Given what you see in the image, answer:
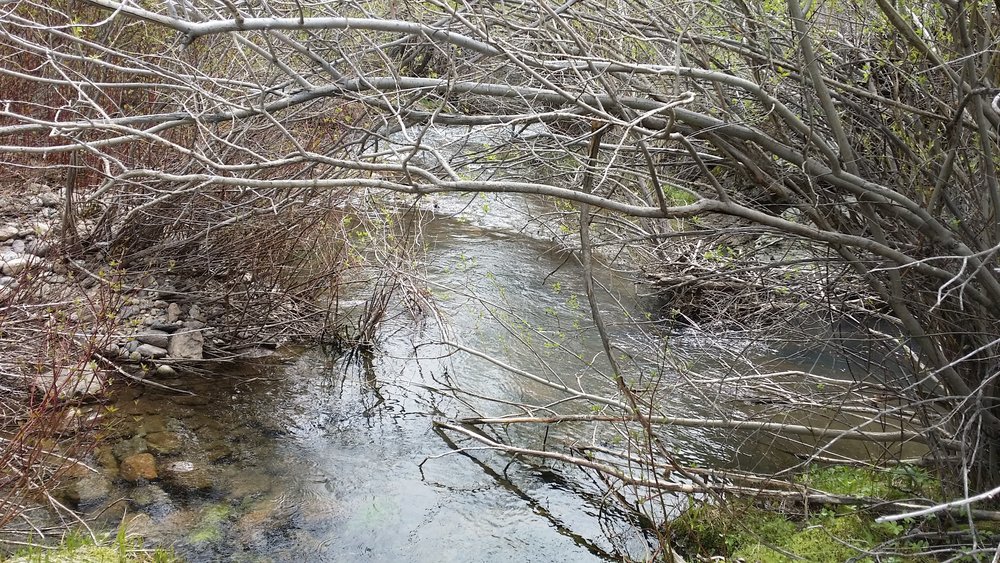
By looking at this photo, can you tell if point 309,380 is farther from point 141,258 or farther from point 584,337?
point 584,337

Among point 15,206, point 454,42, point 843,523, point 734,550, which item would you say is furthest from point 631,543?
point 15,206

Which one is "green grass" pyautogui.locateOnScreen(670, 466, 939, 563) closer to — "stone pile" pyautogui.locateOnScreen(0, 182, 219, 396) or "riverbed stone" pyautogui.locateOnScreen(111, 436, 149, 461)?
"riverbed stone" pyautogui.locateOnScreen(111, 436, 149, 461)

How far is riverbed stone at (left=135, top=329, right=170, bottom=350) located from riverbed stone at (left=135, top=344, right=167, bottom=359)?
31mm

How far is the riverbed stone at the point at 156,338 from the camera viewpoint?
22.6 feet

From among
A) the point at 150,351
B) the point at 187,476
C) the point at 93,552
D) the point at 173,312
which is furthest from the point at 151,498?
the point at 173,312

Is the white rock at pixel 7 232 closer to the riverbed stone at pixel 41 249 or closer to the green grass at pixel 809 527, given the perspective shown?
the riverbed stone at pixel 41 249

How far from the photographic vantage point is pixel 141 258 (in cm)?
716

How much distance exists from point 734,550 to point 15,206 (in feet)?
21.6

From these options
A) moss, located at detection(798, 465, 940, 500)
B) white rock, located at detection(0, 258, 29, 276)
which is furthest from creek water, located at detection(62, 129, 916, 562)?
white rock, located at detection(0, 258, 29, 276)

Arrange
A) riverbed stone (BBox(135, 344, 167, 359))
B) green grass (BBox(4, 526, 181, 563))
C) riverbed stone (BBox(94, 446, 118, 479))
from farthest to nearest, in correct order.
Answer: riverbed stone (BBox(135, 344, 167, 359)) → riverbed stone (BBox(94, 446, 118, 479)) → green grass (BBox(4, 526, 181, 563))

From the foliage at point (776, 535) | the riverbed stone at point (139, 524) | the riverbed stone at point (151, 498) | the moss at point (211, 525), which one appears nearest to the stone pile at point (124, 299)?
the riverbed stone at point (151, 498)

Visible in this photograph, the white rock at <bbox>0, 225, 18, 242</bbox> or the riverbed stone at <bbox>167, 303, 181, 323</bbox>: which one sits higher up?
the white rock at <bbox>0, 225, 18, 242</bbox>

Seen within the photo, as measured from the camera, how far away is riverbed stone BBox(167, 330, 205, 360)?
23.1 ft

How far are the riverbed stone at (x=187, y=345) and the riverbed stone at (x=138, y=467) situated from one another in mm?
1568
